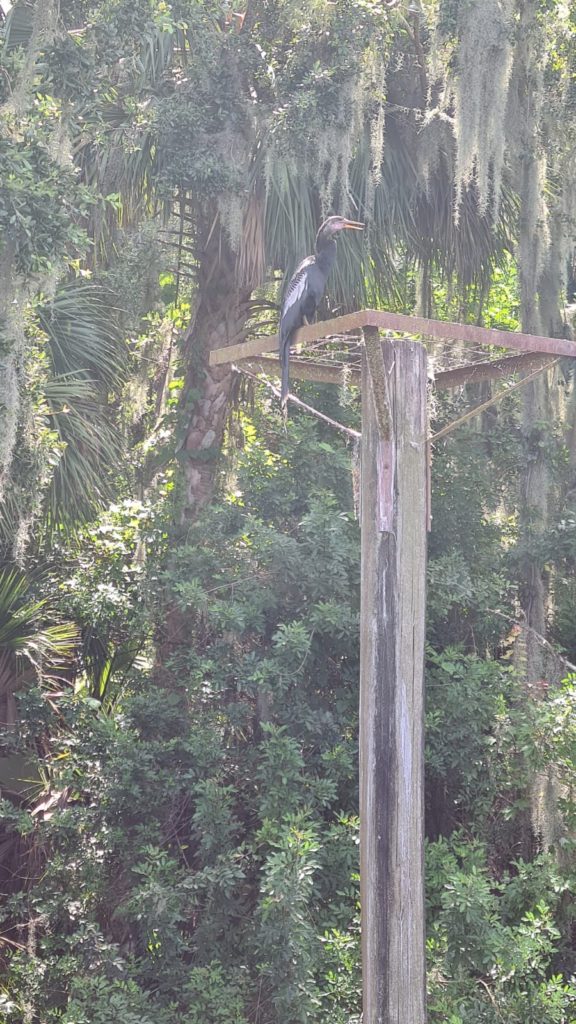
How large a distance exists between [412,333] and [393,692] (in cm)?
139

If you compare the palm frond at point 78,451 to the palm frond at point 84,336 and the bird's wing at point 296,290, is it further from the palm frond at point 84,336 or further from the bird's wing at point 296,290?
the bird's wing at point 296,290

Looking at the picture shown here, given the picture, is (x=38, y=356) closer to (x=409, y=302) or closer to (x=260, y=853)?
(x=260, y=853)

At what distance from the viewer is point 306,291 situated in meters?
4.72

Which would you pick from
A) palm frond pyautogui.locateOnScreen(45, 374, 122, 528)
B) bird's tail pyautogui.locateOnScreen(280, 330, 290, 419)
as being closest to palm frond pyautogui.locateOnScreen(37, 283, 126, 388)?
palm frond pyautogui.locateOnScreen(45, 374, 122, 528)

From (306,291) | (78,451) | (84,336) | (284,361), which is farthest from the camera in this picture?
(84,336)

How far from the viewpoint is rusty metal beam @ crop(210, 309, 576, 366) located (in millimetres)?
3766

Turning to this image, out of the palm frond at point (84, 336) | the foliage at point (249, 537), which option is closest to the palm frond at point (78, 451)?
the foliage at point (249, 537)

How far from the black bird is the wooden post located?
54cm

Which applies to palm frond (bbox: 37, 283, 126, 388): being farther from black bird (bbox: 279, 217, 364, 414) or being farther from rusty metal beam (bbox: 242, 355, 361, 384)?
black bird (bbox: 279, 217, 364, 414)

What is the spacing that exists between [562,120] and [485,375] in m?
2.72

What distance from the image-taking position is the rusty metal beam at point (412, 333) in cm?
377

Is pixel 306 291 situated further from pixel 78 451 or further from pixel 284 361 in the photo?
pixel 78 451

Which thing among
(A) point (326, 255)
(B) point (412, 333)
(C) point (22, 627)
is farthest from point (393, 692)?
(C) point (22, 627)

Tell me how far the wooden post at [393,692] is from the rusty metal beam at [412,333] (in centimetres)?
8
